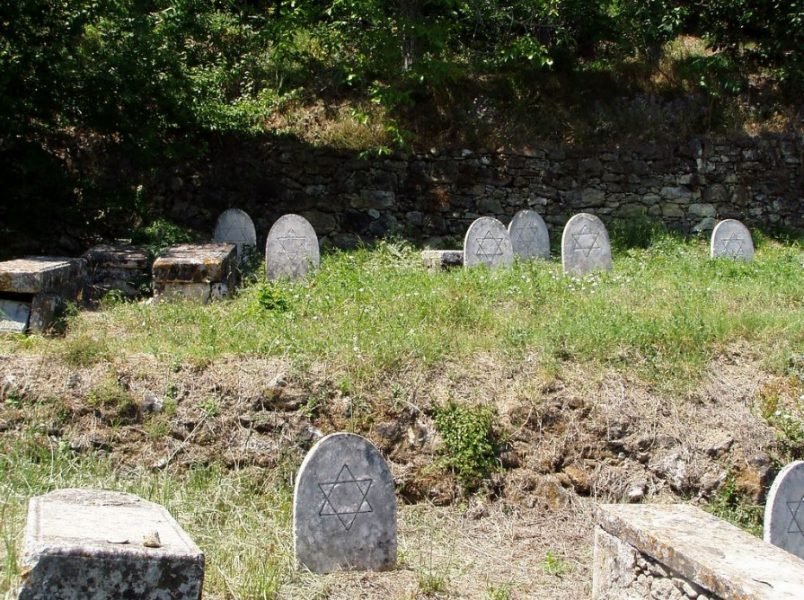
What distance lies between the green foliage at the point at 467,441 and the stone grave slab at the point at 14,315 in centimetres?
373

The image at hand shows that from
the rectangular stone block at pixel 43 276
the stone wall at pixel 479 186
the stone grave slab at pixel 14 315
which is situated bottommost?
the stone grave slab at pixel 14 315

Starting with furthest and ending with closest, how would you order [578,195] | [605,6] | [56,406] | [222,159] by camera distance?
[605,6], [578,195], [222,159], [56,406]

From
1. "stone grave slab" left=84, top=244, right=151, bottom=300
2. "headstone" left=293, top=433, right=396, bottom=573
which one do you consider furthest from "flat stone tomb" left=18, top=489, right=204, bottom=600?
"stone grave slab" left=84, top=244, right=151, bottom=300

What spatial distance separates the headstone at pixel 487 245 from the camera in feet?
35.7

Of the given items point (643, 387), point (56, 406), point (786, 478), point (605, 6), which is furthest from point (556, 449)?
point (605, 6)

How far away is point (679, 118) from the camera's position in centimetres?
1484

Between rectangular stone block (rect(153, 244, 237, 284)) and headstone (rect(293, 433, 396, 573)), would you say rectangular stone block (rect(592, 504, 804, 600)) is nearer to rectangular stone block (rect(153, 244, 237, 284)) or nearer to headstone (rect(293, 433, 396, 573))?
headstone (rect(293, 433, 396, 573))

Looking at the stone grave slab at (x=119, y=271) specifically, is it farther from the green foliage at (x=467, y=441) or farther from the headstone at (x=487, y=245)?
the green foliage at (x=467, y=441)

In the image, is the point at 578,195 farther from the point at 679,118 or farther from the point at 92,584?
the point at 92,584

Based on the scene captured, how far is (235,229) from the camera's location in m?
11.7

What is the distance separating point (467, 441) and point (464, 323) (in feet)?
5.23

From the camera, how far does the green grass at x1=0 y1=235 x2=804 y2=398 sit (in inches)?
300

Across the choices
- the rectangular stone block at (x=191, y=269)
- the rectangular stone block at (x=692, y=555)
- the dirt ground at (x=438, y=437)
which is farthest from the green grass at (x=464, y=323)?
the rectangular stone block at (x=692, y=555)

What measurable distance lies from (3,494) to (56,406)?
3.87ft
